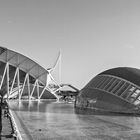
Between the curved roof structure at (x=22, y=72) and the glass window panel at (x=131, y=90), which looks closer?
the glass window panel at (x=131, y=90)

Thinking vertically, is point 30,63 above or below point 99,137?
above

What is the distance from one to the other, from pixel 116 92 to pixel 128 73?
2.71 m

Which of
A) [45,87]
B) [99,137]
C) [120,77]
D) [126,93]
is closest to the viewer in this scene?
[99,137]

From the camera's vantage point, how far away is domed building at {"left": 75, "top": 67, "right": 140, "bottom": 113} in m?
23.6

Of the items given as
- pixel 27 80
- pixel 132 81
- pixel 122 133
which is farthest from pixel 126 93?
pixel 27 80

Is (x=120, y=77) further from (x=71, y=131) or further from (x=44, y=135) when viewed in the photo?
(x=44, y=135)

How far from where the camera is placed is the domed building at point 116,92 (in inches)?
928

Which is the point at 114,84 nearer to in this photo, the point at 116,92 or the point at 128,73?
the point at 116,92

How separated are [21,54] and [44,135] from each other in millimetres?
56928

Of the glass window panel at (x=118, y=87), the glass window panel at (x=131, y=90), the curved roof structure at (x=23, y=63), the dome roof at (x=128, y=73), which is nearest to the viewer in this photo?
the glass window panel at (x=131, y=90)

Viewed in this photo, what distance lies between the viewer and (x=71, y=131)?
13078 mm

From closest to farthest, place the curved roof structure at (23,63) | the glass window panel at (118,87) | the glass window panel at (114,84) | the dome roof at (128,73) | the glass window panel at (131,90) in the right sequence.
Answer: the glass window panel at (131,90), the dome roof at (128,73), the glass window panel at (118,87), the glass window panel at (114,84), the curved roof structure at (23,63)

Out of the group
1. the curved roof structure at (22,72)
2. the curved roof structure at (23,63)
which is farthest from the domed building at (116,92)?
the curved roof structure at (22,72)

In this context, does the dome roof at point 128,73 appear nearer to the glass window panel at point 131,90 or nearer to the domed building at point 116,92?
the domed building at point 116,92
